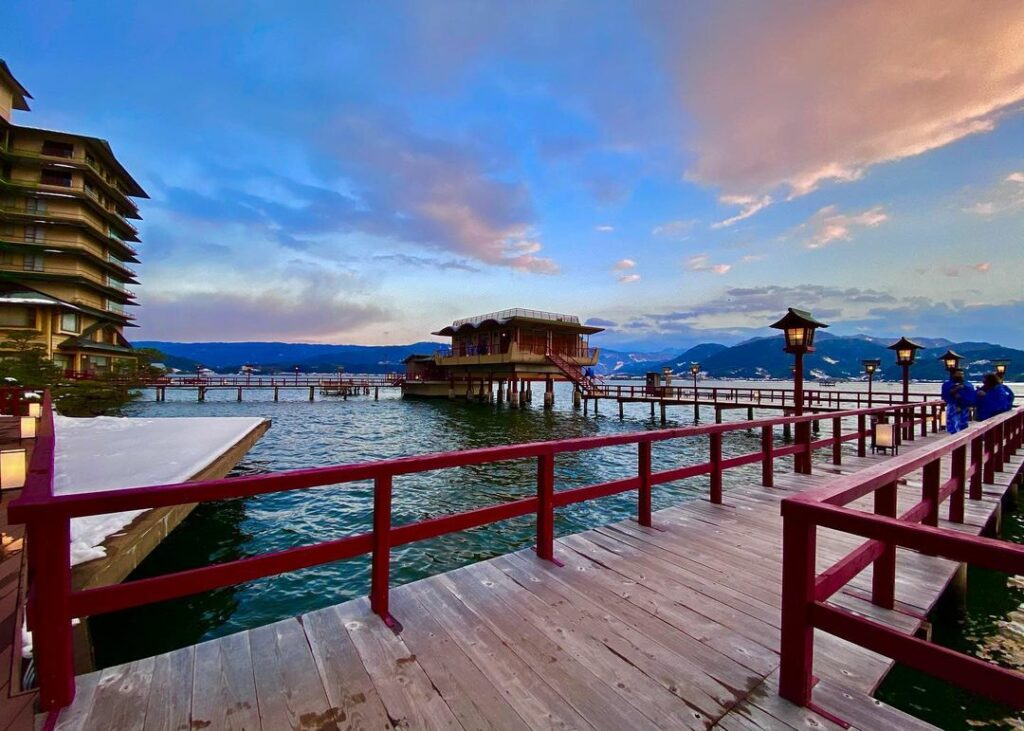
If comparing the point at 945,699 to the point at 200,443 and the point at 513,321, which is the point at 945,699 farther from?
the point at 513,321

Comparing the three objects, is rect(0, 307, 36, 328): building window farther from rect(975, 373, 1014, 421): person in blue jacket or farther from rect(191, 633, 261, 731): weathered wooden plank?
rect(975, 373, 1014, 421): person in blue jacket

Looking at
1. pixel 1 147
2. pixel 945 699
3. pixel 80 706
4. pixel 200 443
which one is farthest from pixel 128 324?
pixel 945 699

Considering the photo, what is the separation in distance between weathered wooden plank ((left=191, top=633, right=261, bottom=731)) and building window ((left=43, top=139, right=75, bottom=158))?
5868cm

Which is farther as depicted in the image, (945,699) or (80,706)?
(945,699)

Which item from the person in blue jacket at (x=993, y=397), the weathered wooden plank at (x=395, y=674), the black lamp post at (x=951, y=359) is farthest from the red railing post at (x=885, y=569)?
the black lamp post at (x=951, y=359)

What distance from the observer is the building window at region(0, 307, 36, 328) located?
35656 millimetres

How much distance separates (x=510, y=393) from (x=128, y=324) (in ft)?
148

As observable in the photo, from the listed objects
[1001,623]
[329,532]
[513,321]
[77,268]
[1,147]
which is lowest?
[329,532]

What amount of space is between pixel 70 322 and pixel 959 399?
58827 millimetres

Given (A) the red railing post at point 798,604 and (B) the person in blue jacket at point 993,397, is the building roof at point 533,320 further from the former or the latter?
(A) the red railing post at point 798,604

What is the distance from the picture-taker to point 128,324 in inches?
2004

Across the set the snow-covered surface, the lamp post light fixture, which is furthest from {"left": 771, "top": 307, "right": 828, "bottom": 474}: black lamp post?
the lamp post light fixture

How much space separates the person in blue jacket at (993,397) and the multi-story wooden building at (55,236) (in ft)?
180

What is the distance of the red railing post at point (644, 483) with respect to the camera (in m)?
5.38
